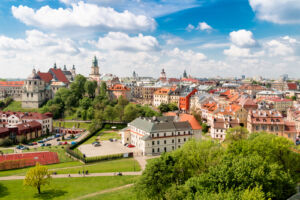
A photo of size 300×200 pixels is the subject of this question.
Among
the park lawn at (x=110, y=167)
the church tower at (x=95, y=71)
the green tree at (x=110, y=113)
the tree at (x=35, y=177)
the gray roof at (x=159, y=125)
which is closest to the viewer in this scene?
the tree at (x=35, y=177)

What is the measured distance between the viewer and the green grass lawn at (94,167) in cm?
4542

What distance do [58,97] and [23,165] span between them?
199 ft

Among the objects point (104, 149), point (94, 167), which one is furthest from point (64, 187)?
point (104, 149)

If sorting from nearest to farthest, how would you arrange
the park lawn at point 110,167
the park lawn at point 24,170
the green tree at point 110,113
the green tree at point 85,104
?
1. the park lawn at point 24,170
2. the park lawn at point 110,167
3. the green tree at point 110,113
4. the green tree at point 85,104

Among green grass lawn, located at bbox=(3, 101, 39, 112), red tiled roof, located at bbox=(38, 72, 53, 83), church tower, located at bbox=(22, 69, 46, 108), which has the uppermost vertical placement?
red tiled roof, located at bbox=(38, 72, 53, 83)

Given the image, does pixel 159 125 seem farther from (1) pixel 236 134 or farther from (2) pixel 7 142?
(2) pixel 7 142

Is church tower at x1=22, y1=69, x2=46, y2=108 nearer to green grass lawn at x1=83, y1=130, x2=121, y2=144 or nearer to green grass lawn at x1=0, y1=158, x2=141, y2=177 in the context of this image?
green grass lawn at x1=83, y1=130, x2=121, y2=144

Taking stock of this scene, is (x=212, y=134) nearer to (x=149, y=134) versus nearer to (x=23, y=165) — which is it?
(x=149, y=134)

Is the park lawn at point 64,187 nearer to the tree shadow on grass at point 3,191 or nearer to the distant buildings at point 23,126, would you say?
the tree shadow on grass at point 3,191

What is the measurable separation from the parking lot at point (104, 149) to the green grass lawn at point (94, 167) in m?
5.46

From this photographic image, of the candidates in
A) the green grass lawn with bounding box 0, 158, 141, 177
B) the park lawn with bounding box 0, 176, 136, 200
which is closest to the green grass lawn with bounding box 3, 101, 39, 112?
the green grass lawn with bounding box 0, 158, 141, 177

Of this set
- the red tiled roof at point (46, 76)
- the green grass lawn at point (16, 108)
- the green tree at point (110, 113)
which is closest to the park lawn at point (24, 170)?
the green tree at point (110, 113)

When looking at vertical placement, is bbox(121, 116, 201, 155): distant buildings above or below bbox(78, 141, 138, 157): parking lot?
above

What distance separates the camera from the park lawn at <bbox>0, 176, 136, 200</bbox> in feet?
116
